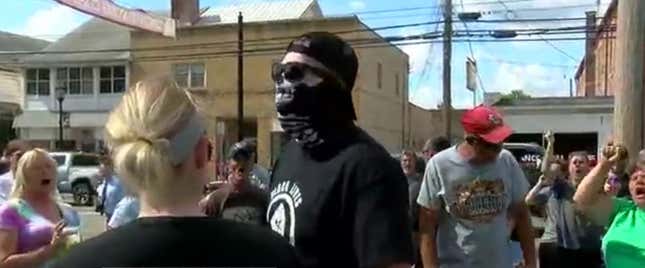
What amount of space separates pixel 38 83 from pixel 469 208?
150 feet

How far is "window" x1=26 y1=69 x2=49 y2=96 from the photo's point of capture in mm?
47359

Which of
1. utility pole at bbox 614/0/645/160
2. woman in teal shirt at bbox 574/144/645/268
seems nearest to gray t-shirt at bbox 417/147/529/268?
woman in teal shirt at bbox 574/144/645/268

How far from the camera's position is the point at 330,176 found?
104 inches

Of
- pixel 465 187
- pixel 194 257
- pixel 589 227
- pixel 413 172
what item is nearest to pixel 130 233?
pixel 194 257

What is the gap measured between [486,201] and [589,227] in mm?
2410

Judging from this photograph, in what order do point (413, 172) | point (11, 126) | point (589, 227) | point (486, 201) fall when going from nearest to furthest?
point (486, 201) → point (589, 227) → point (413, 172) → point (11, 126)

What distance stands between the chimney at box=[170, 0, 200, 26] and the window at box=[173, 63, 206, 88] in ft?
9.00

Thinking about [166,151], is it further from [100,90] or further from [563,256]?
[100,90]

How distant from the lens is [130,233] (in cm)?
194

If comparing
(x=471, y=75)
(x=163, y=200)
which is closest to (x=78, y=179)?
(x=471, y=75)

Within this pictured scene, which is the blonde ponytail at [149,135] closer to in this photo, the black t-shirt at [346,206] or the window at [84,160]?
the black t-shirt at [346,206]

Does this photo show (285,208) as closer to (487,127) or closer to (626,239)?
(487,127)

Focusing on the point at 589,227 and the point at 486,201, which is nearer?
the point at 486,201

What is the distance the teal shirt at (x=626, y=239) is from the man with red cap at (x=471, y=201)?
517 millimetres
